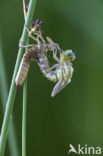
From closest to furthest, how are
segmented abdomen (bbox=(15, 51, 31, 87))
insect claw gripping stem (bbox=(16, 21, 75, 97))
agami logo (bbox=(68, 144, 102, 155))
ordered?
segmented abdomen (bbox=(15, 51, 31, 87)), insect claw gripping stem (bbox=(16, 21, 75, 97)), agami logo (bbox=(68, 144, 102, 155))

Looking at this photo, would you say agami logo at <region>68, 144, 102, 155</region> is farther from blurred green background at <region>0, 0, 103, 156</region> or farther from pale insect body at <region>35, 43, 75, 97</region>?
pale insect body at <region>35, 43, 75, 97</region>

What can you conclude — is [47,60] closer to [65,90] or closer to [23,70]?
[23,70]

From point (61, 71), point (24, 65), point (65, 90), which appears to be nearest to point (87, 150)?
point (65, 90)

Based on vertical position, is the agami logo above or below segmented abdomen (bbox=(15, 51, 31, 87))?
below

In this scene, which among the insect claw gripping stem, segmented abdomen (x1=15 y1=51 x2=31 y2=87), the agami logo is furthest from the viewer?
the agami logo

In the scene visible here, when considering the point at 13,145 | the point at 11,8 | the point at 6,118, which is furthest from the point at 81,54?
the point at 6,118

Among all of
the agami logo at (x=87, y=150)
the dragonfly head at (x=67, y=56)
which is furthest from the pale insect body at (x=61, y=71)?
the agami logo at (x=87, y=150)

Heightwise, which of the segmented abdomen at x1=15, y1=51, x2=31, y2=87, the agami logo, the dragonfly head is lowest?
the agami logo

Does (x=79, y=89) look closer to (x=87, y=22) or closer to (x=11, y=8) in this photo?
(x=87, y=22)

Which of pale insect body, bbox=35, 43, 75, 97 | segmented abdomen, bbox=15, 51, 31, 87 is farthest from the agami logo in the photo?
segmented abdomen, bbox=15, 51, 31, 87
